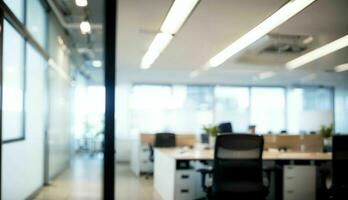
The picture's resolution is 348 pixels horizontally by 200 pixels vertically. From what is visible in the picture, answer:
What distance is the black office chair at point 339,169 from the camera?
382 centimetres

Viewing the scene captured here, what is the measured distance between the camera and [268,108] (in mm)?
11805

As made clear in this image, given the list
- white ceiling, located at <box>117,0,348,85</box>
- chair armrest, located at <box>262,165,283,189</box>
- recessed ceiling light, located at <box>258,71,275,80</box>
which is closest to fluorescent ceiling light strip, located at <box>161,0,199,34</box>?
white ceiling, located at <box>117,0,348,85</box>

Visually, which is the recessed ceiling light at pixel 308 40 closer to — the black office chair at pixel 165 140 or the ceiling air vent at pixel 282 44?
the ceiling air vent at pixel 282 44

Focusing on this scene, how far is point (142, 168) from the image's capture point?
814 cm

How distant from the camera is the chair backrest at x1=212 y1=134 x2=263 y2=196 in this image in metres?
3.71

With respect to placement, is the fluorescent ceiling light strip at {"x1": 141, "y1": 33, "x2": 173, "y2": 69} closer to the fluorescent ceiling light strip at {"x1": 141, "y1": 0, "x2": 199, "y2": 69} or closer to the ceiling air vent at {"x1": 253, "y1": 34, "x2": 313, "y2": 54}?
the fluorescent ceiling light strip at {"x1": 141, "y1": 0, "x2": 199, "y2": 69}

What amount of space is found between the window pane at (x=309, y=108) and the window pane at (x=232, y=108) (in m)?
1.48

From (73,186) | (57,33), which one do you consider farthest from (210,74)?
(73,186)

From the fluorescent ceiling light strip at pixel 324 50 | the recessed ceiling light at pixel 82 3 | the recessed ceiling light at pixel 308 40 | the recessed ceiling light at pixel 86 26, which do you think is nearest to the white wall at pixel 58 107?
the recessed ceiling light at pixel 86 26

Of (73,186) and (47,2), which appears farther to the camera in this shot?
(73,186)

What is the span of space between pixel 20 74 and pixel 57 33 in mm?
3064

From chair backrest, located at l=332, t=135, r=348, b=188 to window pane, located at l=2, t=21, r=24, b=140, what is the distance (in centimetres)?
364

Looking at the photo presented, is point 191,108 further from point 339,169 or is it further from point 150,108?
point 339,169

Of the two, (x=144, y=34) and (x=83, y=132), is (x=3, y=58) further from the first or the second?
(x=83, y=132)
